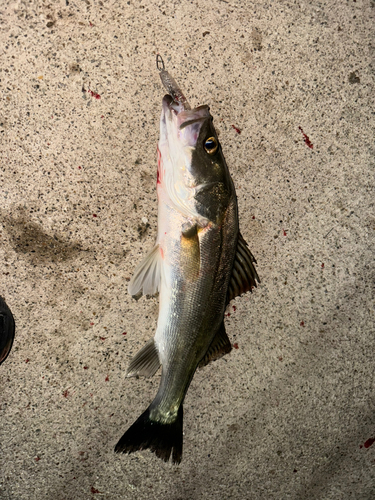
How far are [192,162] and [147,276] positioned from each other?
0.78 m

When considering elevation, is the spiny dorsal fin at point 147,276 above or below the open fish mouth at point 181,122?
below

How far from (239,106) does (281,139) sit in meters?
0.40

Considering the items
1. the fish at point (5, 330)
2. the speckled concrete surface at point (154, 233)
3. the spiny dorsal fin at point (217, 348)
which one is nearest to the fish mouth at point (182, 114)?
the speckled concrete surface at point (154, 233)

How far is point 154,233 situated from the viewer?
7.94 ft

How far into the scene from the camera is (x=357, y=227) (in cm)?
257

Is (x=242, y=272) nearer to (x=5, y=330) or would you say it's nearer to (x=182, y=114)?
(x=182, y=114)

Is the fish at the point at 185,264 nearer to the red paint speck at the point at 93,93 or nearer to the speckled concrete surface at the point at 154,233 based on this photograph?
the speckled concrete surface at the point at 154,233

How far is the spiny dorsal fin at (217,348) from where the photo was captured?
219 centimetres

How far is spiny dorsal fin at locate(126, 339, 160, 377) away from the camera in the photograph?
2.18m

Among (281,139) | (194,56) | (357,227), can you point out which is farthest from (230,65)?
(357,227)

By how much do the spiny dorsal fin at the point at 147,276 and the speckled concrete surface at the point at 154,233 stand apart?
0.27 m

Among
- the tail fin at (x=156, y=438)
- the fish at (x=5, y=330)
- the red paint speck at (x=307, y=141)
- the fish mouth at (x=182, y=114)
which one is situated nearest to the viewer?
the fish mouth at (x=182, y=114)

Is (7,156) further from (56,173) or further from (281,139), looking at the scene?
(281,139)

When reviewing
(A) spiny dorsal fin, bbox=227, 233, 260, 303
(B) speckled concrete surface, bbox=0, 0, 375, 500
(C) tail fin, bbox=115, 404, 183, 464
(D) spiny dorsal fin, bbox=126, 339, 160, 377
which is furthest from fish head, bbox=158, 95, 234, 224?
(C) tail fin, bbox=115, 404, 183, 464
